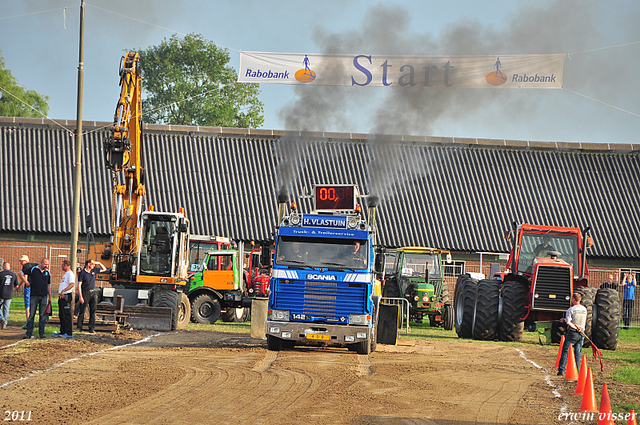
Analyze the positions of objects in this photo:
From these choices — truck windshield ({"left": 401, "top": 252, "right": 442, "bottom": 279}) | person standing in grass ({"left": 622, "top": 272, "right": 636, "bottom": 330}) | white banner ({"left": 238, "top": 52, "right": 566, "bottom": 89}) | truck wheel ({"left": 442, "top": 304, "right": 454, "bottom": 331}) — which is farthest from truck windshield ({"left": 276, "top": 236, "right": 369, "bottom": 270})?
person standing in grass ({"left": 622, "top": 272, "right": 636, "bottom": 330})

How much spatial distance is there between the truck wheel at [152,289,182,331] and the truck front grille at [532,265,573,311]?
9631 mm

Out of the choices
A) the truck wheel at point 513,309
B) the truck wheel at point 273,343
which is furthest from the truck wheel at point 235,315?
the truck wheel at point 513,309

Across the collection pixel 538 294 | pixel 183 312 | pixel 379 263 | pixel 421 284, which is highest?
pixel 379 263

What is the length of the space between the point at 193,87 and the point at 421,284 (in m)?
42.8

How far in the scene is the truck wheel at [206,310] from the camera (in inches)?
928

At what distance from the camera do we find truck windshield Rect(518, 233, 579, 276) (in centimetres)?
1983

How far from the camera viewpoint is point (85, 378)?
38.3 ft

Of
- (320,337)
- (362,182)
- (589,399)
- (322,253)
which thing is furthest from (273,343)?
(362,182)

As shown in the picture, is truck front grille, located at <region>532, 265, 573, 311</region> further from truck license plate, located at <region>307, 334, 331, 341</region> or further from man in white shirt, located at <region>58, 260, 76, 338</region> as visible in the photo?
man in white shirt, located at <region>58, 260, 76, 338</region>

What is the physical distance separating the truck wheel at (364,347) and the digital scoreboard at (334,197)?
362cm

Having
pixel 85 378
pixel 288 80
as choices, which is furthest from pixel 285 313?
pixel 288 80

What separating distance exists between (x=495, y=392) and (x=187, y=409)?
5.01 metres

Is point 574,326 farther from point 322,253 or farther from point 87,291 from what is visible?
point 87,291

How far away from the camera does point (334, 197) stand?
18078 millimetres
